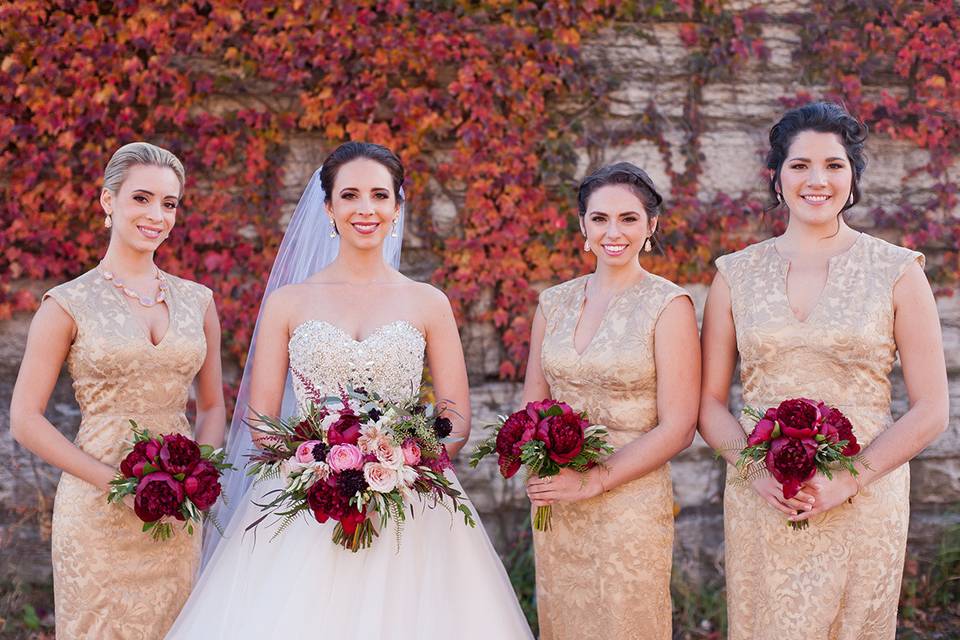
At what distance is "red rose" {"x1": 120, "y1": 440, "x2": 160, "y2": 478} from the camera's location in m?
3.63

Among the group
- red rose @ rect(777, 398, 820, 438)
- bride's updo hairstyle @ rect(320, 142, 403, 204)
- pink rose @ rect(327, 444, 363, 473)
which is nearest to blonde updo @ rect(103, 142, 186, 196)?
bride's updo hairstyle @ rect(320, 142, 403, 204)

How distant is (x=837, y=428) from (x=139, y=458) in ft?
8.39

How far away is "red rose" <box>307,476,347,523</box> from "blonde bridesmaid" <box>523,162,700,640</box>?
90 cm

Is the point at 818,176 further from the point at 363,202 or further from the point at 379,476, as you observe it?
the point at 379,476

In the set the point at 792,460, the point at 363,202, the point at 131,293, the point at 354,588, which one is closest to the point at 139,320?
the point at 131,293

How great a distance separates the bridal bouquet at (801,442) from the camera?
3.25m

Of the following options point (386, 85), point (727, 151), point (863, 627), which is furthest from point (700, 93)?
point (863, 627)

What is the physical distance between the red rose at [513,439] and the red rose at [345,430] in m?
0.58

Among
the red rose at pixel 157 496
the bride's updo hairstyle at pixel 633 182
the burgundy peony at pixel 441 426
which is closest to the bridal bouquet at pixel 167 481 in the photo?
the red rose at pixel 157 496

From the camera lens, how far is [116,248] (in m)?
4.16

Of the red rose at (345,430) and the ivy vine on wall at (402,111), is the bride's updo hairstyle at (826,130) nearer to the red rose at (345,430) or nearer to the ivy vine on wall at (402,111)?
the red rose at (345,430)

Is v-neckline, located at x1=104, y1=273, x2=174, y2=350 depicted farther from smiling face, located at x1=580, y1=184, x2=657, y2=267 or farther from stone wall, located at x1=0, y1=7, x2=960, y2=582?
stone wall, located at x1=0, y1=7, x2=960, y2=582

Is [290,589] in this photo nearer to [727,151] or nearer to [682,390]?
[682,390]

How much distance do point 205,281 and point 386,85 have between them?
1.79 metres
